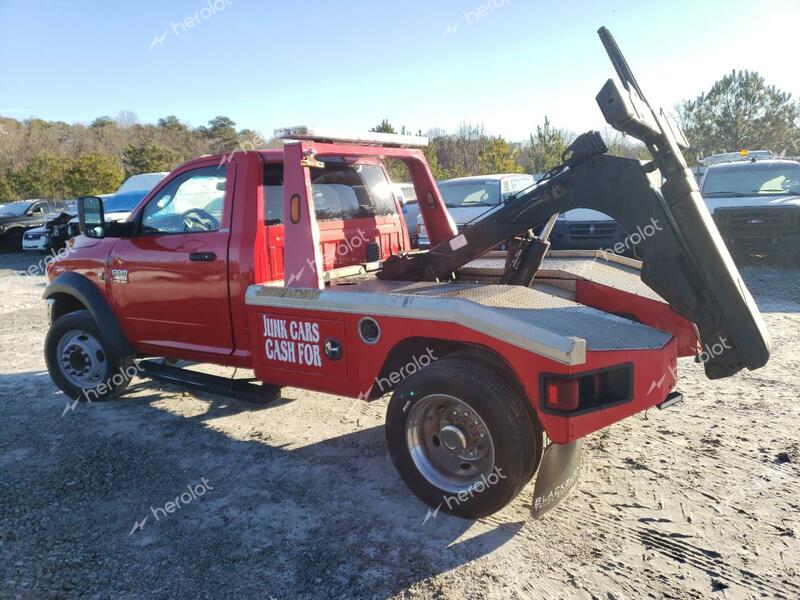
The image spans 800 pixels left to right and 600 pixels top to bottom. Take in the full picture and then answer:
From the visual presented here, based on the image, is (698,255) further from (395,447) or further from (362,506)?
(362,506)

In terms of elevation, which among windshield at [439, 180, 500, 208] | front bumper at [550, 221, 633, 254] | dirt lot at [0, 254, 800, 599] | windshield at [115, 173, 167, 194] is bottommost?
dirt lot at [0, 254, 800, 599]

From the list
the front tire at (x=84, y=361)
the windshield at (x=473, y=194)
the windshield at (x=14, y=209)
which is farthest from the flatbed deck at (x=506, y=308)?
the windshield at (x=14, y=209)


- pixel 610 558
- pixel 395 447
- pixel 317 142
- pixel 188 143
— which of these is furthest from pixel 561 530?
pixel 188 143

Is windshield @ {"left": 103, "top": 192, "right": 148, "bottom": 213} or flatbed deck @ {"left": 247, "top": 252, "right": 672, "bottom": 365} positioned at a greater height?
windshield @ {"left": 103, "top": 192, "right": 148, "bottom": 213}

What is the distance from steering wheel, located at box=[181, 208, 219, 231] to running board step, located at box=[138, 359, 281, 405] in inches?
48.3

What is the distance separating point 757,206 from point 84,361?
11199 mm

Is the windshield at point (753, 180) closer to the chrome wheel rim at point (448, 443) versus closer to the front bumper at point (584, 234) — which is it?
the front bumper at point (584, 234)

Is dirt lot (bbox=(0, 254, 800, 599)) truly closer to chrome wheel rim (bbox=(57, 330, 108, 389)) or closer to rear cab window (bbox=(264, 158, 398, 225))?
chrome wheel rim (bbox=(57, 330, 108, 389))

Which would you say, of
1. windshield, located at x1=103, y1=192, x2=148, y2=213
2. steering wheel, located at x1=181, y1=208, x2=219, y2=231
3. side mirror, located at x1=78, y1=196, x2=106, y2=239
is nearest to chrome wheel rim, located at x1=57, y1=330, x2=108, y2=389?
side mirror, located at x1=78, y1=196, x2=106, y2=239

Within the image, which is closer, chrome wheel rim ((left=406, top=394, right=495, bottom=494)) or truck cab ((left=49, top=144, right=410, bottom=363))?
chrome wheel rim ((left=406, top=394, right=495, bottom=494))

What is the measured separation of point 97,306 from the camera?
5250 mm

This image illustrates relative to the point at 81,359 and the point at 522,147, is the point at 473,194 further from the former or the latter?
the point at 522,147

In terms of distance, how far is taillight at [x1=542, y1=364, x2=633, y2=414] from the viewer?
9.64ft

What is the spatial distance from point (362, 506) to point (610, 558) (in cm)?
144
